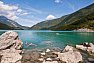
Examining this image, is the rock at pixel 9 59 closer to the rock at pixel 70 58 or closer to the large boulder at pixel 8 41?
the large boulder at pixel 8 41

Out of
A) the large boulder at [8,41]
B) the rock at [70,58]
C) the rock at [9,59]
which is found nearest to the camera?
the rock at [9,59]

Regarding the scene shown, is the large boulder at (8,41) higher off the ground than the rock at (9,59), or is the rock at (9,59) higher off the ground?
the large boulder at (8,41)

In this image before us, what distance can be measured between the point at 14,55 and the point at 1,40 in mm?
11933

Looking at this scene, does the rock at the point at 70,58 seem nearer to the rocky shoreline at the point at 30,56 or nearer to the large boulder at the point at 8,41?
the rocky shoreline at the point at 30,56

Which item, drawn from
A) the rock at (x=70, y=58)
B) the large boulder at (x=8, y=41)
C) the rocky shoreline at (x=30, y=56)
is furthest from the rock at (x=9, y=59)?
the rock at (x=70, y=58)

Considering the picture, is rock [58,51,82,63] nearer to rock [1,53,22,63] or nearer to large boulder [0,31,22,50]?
rock [1,53,22,63]

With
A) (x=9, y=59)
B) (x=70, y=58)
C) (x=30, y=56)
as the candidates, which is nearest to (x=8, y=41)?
(x=30, y=56)

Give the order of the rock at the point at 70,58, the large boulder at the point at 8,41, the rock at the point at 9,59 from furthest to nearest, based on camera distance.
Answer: the large boulder at the point at 8,41 < the rock at the point at 70,58 < the rock at the point at 9,59

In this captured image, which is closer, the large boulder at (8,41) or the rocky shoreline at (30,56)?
the rocky shoreline at (30,56)

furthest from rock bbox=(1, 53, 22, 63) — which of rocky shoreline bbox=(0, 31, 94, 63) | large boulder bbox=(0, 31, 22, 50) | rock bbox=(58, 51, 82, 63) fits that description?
rock bbox=(58, 51, 82, 63)

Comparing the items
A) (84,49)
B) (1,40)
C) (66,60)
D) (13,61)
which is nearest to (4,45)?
(1,40)

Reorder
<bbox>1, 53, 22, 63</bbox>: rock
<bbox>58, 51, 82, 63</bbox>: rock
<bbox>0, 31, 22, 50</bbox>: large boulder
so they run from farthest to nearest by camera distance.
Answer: <bbox>0, 31, 22, 50</bbox>: large boulder, <bbox>58, 51, 82, 63</bbox>: rock, <bbox>1, 53, 22, 63</bbox>: rock

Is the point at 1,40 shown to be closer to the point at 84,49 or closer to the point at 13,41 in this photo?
the point at 13,41

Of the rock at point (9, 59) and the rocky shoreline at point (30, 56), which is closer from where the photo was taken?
the rock at point (9, 59)
